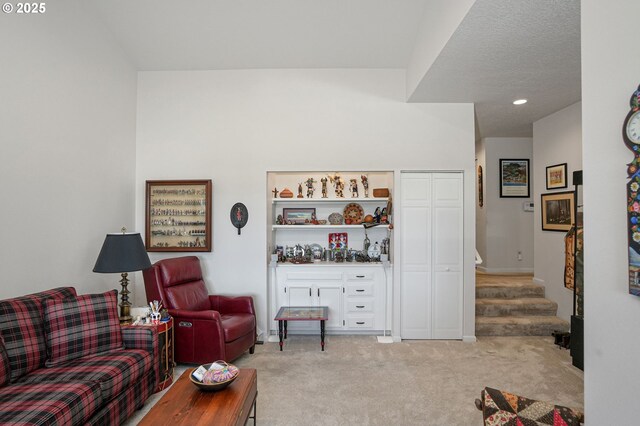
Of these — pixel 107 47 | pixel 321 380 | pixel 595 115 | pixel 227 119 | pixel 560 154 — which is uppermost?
pixel 107 47

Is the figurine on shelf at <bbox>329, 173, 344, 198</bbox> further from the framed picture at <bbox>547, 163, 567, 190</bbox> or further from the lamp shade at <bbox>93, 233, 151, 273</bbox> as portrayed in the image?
the framed picture at <bbox>547, 163, 567, 190</bbox>

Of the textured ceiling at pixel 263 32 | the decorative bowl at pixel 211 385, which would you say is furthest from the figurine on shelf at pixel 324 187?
the decorative bowl at pixel 211 385

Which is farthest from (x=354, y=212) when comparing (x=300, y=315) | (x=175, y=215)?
(x=175, y=215)

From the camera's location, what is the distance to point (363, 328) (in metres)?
4.17

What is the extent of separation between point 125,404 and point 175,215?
2333 millimetres

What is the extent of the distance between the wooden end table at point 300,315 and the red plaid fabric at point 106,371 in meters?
1.51

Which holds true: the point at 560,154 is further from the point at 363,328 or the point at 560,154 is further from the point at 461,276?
the point at 363,328

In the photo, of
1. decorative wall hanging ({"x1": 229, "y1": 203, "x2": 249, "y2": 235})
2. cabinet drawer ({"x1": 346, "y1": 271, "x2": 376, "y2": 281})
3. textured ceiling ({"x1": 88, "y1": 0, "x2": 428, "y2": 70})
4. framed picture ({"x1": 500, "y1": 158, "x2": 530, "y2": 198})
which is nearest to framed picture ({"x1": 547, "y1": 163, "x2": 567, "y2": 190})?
framed picture ({"x1": 500, "y1": 158, "x2": 530, "y2": 198})

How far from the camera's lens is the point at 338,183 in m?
4.48

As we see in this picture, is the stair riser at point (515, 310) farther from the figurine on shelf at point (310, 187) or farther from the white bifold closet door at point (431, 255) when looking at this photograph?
Result: the figurine on shelf at point (310, 187)

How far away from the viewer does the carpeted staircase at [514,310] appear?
13.8 feet

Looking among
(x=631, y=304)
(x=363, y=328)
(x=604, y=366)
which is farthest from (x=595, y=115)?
(x=363, y=328)

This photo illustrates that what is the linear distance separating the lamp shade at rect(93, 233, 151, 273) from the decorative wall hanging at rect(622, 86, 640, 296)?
3325 mm

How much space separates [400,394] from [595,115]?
8.14ft
